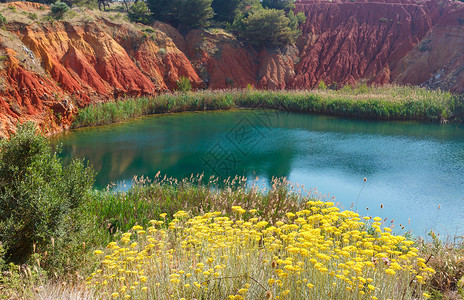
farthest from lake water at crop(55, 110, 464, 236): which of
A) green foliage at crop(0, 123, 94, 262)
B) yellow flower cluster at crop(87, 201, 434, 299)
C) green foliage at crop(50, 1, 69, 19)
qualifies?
green foliage at crop(50, 1, 69, 19)

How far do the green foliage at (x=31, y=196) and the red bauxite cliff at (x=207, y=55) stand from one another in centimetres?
1362

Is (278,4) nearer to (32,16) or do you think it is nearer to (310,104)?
(310,104)

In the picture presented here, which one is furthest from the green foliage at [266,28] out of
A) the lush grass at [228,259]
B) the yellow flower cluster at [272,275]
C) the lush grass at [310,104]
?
the yellow flower cluster at [272,275]

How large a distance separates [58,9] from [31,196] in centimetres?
2745

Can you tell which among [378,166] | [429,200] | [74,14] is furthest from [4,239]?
[74,14]

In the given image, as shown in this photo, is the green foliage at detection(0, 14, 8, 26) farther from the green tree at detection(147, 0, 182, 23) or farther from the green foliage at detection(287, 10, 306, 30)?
the green foliage at detection(287, 10, 306, 30)

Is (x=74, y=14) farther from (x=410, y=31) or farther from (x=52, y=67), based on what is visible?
(x=410, y=31)

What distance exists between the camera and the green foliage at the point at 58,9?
28.7 meters

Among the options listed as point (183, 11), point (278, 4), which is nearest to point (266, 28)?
point (183, 11)

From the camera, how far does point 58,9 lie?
1137 inches

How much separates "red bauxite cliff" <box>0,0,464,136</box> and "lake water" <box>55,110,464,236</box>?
373cm

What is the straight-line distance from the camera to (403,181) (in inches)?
570

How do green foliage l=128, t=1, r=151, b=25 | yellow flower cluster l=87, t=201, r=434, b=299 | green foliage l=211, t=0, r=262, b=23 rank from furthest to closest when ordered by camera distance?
green foliage l=211, t=0, r=262, b=23 < green foliage l=128, t=1, r=151, b=25 < yellow flower cluster l=87, t=201, r=434, b=299

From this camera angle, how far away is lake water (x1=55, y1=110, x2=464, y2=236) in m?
12.5
